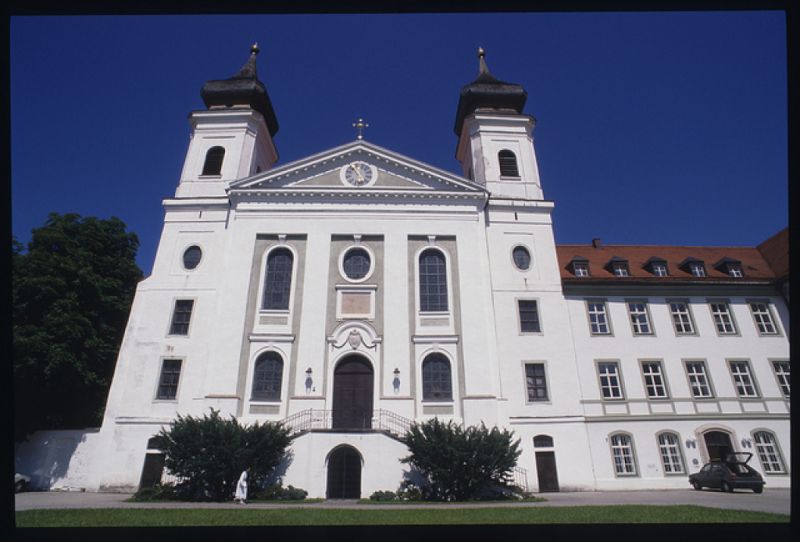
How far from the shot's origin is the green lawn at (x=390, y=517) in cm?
954

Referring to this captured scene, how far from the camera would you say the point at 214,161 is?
2697 centimetres

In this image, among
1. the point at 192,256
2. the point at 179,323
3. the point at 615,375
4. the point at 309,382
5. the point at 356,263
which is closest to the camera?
the point at 309,382

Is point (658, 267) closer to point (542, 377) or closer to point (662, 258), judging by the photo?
point (662, 258)

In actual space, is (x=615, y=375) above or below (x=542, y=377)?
above

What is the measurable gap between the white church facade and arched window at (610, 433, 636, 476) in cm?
8

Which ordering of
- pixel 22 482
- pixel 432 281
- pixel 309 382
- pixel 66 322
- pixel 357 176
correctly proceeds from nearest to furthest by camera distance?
pixel 22 482 → pixel 309 382 → pixel 66 322 → pixel 432 281 → pixel 357 176

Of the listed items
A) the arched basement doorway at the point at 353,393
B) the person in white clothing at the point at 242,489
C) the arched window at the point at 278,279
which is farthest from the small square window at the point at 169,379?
the arched basement doorway at the point at 353,393

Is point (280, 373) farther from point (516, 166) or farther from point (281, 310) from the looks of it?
point (516, 166)

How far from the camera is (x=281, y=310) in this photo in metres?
22.1

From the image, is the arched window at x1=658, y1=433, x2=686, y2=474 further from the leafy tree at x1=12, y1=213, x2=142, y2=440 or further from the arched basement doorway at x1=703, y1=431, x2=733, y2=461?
the leafy tree at x1=12, y1=213, x2=142, y2=440

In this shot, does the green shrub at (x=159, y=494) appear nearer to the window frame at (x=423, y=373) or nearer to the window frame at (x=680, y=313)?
the window frame at (x=423, y=373)

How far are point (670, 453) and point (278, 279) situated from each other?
61.3ft

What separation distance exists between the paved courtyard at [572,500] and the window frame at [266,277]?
8.63 m

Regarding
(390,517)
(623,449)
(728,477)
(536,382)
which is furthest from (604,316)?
(390,517)
